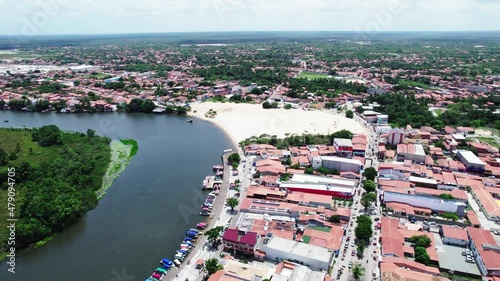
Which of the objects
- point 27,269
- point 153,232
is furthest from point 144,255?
point 27,269

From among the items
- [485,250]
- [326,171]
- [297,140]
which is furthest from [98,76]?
[485,250]

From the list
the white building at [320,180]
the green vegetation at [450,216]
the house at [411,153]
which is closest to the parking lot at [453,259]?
the green vegetation at [450,216]

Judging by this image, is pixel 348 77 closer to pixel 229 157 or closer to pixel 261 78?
pixel 261 78

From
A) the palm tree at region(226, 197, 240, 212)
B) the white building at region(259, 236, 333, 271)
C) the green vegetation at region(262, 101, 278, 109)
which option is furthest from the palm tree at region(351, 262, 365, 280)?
the green vegetation at region(262, 101, 278, 109)

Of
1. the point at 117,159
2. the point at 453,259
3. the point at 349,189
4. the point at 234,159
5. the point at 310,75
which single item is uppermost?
the point at 310,75

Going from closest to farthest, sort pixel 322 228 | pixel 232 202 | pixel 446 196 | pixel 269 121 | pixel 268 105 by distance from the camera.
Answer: pixel 322 228 → pixel 232 202 → pixel 446 196 → pixel 269 121 → pixel 268 105

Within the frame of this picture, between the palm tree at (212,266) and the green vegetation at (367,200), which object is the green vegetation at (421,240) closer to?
the green vegetation at (367,200)

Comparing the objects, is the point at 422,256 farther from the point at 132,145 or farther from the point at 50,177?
the point at 132,145

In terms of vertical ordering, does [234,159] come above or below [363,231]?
above
